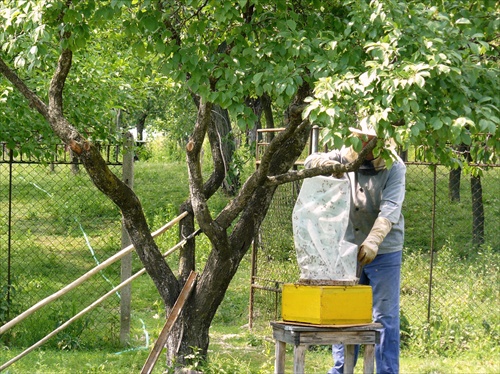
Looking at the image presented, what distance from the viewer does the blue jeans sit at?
5980 mm

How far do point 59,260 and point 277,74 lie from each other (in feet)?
29.4

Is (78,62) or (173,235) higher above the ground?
(78,62)

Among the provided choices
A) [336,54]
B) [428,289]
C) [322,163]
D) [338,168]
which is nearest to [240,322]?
[428,289]

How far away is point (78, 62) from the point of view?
875 cm

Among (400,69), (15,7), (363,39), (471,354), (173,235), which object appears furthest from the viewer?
(173,235)

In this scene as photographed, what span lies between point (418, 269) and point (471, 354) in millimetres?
3152

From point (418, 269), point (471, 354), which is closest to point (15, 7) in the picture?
point (471, 354)

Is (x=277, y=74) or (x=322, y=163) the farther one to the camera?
(x=322, y=163)

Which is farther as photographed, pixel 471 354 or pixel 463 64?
pixel 471 354

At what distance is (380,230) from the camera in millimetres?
5820

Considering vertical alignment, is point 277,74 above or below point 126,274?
above

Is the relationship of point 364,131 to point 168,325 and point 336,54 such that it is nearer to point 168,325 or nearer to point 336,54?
point 336,54

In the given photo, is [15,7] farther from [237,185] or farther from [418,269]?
[237,185]

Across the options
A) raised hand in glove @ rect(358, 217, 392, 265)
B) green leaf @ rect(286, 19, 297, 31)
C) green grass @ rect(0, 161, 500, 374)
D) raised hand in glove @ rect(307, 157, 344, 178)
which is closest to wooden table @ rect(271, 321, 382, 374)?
raised hand in glove @ rect(358, 217, 392, 265)
